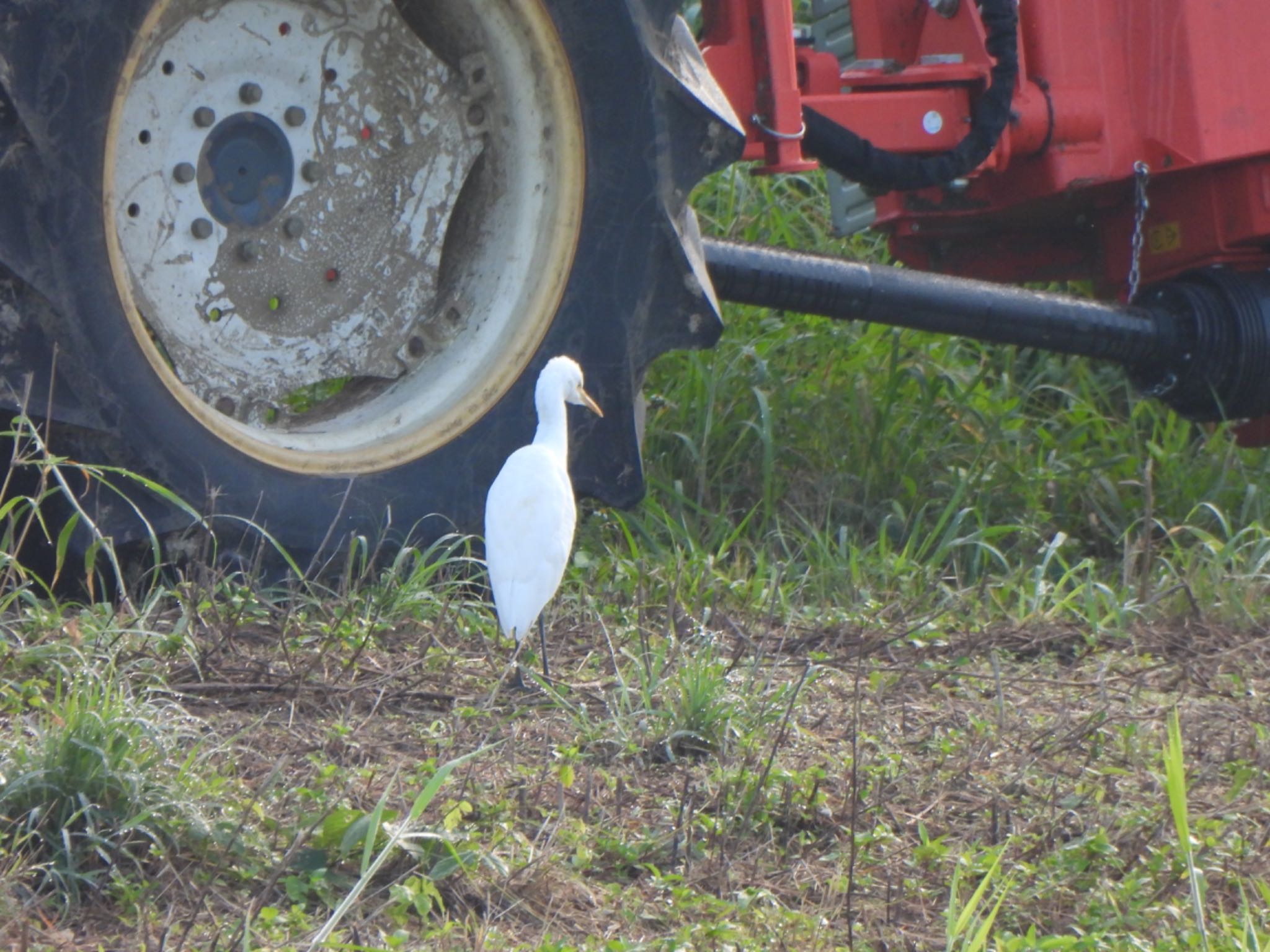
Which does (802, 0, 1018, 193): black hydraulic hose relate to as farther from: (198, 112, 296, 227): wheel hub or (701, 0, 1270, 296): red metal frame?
(198, 112, 296, 227): wheel hub

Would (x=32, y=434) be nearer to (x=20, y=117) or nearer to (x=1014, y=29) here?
(x=20, y=117)

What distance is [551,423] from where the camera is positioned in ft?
8.80

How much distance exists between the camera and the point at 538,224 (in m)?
2.81

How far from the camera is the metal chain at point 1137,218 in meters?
3.39

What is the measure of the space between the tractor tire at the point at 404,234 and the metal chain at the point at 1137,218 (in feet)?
3.26

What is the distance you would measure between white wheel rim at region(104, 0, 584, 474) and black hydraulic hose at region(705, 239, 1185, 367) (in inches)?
19.9

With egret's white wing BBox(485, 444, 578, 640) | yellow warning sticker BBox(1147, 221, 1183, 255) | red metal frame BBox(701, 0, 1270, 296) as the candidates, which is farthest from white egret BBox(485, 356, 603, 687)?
yellow warning sticker BBox(1147, 221, 1183, 255)

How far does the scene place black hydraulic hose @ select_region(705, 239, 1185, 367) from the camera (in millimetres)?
3258

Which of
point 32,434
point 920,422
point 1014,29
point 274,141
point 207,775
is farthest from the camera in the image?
point 920,422

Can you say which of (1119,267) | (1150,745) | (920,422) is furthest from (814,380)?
(1150,745)

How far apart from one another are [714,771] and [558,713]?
30 cm

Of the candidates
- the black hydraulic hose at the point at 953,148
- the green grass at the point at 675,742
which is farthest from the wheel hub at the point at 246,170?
the black hydraulic hose at the point at 953,148

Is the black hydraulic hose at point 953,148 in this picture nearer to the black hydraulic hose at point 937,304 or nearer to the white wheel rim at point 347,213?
the black hydraulic hose at point 937,304

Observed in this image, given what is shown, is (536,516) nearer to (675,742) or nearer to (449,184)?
(675,742)
